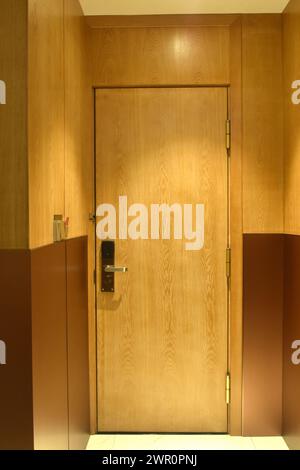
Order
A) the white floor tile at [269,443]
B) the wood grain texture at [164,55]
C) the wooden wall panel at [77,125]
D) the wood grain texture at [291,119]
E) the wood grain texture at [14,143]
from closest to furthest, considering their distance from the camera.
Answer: the wood grain texture at [14,143]
the wooden wall panel at [77,125]
the wood grain texture at [291,119]
the white floor tile at [269,443]
the wood grain texture at [164,55]

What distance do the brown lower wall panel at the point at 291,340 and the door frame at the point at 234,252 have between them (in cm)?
26

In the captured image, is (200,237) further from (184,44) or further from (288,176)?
(184,44)

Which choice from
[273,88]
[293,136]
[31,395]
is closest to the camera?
[31,395]

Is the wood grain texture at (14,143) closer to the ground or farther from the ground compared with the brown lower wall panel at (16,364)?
farther from the ground

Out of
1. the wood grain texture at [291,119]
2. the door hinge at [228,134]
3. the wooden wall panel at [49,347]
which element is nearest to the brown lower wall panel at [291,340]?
the wood grain texture at [291,119]

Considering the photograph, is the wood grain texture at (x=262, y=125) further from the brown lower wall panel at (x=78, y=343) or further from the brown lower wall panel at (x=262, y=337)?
the brown lower wall panel at (x=78, y=343)

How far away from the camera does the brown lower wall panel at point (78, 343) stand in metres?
2.06

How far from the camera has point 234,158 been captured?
2.50 meters

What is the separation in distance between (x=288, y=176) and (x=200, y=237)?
631mm

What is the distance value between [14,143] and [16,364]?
0.77 meters

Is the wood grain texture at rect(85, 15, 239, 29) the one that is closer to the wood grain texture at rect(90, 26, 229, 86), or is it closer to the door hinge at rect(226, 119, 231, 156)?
the wood grain texture at rect(90, 26, 229, 86)

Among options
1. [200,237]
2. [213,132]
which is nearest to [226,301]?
[200,237]

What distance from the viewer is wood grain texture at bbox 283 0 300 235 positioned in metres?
2.25

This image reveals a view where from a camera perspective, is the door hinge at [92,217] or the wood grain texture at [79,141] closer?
the wood grain texture at [79,141]
